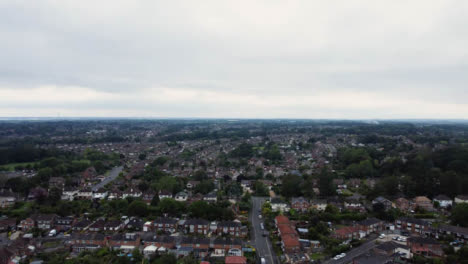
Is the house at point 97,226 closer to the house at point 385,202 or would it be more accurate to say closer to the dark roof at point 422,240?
the dark roof at point 422,240

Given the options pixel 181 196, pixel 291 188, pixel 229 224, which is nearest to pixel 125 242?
pixel 229 224

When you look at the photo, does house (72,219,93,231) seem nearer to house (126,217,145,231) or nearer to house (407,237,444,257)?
house (126,217,145,231)

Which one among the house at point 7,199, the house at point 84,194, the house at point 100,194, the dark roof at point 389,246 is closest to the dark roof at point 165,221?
the house at point 100,194

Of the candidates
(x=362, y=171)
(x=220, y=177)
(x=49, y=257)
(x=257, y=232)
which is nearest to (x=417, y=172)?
(x=362, y=171)

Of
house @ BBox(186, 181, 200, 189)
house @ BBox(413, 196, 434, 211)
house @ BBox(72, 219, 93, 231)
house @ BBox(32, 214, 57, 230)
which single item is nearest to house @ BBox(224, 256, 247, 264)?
house @ BBox(72, 219, 93, 231)

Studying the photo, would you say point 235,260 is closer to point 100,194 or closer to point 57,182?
point 100,194
